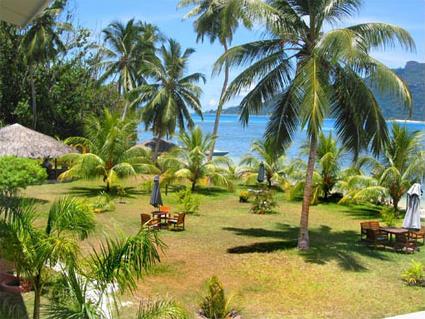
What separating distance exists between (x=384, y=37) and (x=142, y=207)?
378 inches

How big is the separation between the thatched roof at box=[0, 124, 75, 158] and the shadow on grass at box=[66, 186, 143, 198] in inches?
70.9

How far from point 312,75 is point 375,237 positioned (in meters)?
4.51

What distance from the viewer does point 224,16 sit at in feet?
39.7

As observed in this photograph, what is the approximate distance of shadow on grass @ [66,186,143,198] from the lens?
64.6 feet

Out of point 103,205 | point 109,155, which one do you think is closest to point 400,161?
point 103,205

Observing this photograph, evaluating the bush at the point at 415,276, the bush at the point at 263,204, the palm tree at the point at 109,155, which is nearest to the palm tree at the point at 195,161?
the palm tree at the point at 109,155

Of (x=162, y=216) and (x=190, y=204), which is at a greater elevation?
A: (x=190, y=204)

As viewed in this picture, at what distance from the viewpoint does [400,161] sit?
17109 millimetres

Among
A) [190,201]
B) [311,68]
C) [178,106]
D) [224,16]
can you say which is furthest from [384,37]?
[178,106]

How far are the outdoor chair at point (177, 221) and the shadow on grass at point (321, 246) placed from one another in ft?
4.37

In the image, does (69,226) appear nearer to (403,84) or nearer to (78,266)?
(78,266)

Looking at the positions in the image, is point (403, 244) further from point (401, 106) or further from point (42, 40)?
point (42, 40)

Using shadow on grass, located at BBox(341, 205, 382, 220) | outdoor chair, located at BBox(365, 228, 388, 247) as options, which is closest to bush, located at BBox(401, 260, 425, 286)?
outdoor chair, located at BBox(365, 228, 388, 247)

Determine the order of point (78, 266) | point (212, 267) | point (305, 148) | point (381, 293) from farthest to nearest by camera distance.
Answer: point (305, 148), point (212, 267), point (381, 293), point (78, 266)
